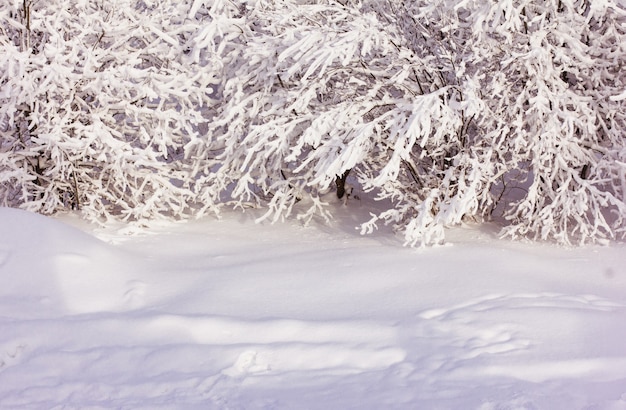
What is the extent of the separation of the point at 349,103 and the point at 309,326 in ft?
10.0

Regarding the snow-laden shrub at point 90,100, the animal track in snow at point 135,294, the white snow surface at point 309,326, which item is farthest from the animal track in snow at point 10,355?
the snow-laden shrub at point 90,100

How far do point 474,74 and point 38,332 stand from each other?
4.63 metres

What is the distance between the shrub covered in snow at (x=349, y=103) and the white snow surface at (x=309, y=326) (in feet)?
2.62

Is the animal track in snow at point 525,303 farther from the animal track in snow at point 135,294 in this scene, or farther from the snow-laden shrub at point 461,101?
the animal track in snow at point 135,294

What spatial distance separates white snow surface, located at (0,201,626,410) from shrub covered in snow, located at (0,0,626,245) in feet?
2.62

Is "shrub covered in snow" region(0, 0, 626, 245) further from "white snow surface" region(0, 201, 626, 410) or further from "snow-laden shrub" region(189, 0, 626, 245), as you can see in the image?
"white snow surface" region(0, 201, 626, 410)

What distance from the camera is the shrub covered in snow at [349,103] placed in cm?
575

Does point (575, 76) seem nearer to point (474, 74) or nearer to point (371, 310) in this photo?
point (474, 74)

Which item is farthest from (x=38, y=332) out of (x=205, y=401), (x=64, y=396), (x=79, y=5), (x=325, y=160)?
(x=79, y=5)

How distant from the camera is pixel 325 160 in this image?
606cm

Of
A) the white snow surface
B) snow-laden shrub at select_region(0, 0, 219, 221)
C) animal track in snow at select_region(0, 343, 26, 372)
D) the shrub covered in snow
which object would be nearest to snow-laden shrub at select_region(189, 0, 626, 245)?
the shrub covered in snow

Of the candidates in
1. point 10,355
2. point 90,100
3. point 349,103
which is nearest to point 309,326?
point 10,355

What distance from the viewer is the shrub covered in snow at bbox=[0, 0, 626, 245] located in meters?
5.75

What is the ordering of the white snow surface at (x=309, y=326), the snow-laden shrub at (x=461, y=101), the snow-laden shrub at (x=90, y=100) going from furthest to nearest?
the snow-laden shrub at (x=90, y=100)
the snow-laden shrub at (x=461, y=101)
the white snow surface at (x=309, y=326)
